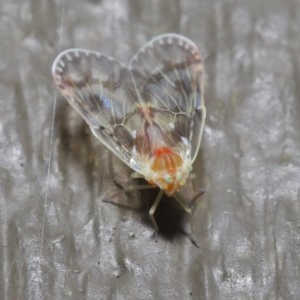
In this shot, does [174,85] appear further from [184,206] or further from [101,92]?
[184,206]

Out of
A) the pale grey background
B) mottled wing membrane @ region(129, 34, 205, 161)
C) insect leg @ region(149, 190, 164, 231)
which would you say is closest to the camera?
the pale grey background

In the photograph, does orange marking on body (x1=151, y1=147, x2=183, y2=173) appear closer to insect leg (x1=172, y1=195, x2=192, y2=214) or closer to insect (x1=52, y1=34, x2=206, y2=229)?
insect (x1=52, y1=34, x2=206, y2=229)

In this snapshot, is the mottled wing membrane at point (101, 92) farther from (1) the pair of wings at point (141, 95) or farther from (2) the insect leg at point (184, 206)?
(2) the insect leg at point (184, 206)

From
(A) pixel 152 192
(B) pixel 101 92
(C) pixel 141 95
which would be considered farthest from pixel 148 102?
(A) pixel 152 192

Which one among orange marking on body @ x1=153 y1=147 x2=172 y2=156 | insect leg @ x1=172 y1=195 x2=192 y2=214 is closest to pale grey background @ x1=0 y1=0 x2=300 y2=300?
insect leg @ x1=172 y1=195 x2=192 y2=214

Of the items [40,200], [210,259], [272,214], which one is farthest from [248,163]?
[40,200]

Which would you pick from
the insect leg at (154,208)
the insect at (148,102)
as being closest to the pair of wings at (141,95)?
the insect at (148,102)

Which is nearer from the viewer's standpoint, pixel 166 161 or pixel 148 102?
pixel 166 161

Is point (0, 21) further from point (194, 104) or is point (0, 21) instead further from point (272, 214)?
point (272, 214)
